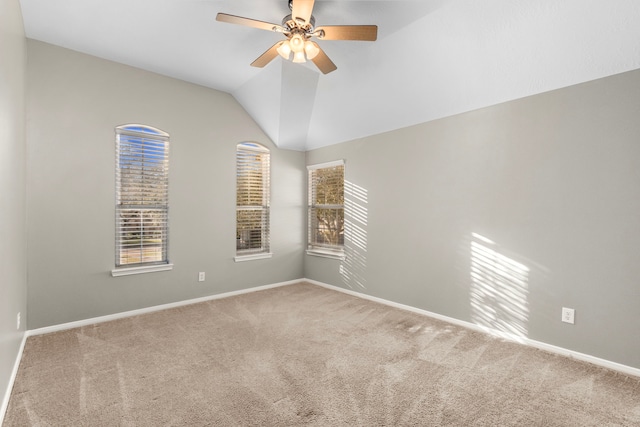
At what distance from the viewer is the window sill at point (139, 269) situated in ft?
11.5

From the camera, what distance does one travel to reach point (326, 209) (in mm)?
5102

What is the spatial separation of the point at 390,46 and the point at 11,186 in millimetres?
3278

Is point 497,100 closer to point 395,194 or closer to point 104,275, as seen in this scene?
point 395,194

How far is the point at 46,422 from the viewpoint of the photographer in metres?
1.81

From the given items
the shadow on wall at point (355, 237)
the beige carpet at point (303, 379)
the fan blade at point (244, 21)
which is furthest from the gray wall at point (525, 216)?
the fan blade at point (244, 21)

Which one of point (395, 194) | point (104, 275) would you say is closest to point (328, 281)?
point (395, 194)

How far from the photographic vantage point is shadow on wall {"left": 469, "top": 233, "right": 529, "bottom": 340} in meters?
2.94

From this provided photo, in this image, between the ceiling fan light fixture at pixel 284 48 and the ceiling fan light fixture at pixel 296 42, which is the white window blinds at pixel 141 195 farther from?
the ceiling fan light fixture at pixel 296 42

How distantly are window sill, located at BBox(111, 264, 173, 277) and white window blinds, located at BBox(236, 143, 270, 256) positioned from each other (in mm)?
1041

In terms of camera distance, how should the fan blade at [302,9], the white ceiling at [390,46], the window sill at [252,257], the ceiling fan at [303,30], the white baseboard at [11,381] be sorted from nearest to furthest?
the white baseboard at [11,381] → the fan blade at [302,9] → the ceiling fan at [303,30] → the white ceiling at [390,46] → the window sill at [252,257]

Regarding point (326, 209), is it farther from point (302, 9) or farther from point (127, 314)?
point (302, 9)

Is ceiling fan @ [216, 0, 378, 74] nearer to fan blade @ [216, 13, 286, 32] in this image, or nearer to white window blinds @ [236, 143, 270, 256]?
fan blade @ [216, 13, 286, 32]

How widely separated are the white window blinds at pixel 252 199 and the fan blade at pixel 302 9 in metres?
2.60

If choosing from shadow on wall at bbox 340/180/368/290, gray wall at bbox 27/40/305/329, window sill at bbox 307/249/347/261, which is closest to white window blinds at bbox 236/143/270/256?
gray wall at bbox 27/40/305/329
